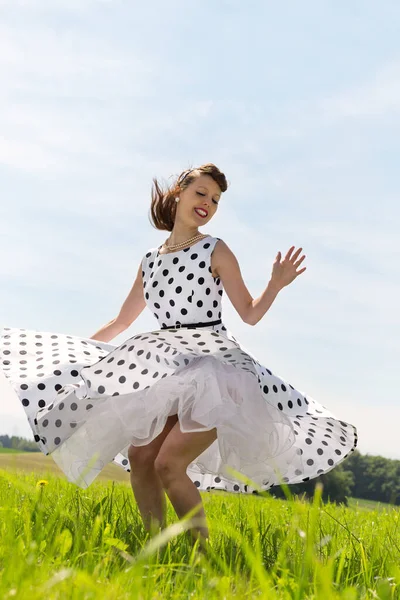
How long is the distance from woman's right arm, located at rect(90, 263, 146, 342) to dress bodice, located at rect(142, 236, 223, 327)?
360 mm

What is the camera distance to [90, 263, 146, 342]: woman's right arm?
5086 millimetres

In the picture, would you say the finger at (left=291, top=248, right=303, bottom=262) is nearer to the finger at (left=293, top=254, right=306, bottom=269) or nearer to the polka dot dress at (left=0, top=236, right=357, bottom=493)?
the finger at (left=293, top=254, right=306, bottom=269)

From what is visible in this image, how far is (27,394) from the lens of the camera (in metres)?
4.16

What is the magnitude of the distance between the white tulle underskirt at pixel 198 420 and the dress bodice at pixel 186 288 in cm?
57

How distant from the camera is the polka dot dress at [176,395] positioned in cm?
377

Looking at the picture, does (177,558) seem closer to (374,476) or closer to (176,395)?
(176,395)

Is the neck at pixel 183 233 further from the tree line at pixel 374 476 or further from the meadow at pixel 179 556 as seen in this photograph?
the tree line at pixel 374 476

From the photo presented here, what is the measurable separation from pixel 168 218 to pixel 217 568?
2702 millimetres

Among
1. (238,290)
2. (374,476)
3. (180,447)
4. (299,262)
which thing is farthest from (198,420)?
(374,476)

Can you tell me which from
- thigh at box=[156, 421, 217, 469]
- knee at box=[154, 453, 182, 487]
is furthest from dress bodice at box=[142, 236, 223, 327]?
knee at box=[154, 453, 182, 487]

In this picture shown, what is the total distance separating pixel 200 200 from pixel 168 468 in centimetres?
196

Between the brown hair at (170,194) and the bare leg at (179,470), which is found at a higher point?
the brown hair at (170,194)

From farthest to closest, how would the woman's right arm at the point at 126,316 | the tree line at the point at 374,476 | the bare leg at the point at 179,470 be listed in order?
1. the tree line at the point at 374,476
2. the woman's right arm at the point at 126,316
3. the bare leg at the point at 179,470

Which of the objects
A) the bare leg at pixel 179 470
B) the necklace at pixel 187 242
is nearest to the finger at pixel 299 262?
the necklace at pixel 187 242
